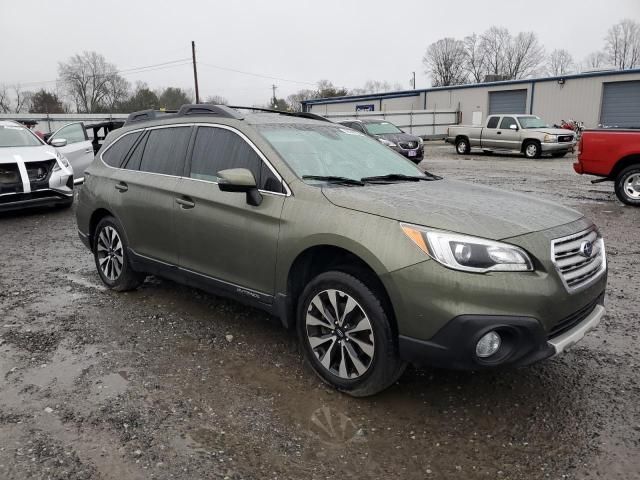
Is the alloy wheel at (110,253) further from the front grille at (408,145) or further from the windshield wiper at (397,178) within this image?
the front grille at (408,145)

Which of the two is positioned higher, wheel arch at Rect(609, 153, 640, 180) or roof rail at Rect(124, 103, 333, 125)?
roof rail at Rect(124, 103, 333, 125)

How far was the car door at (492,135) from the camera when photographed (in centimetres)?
2236

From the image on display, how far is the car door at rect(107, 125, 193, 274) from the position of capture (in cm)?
436

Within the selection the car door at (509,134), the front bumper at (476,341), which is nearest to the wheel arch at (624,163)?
the front bumper at (476,341)

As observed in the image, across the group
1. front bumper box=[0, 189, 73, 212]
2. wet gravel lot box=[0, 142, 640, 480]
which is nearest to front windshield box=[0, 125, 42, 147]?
front bumper box=[0, 189, 73, 212]

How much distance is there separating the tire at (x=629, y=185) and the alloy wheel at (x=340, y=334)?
8.63 meters

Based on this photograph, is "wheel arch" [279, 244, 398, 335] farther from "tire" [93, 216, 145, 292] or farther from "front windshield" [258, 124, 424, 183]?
"tire" [93, 216, 145, 292]

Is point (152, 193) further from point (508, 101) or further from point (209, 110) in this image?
point (508, 101)

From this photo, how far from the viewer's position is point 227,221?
3.80 metres

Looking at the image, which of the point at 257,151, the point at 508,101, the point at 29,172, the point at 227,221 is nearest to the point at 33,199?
the point at 29,172

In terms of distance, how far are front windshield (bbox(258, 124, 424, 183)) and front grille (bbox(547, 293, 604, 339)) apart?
64.9 inches

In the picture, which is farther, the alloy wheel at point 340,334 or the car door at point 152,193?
the car door at point 152,193

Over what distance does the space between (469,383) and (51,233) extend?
713 centimetres

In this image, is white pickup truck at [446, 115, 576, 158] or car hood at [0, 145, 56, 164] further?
white pickup truck at [446, 115, 576, 158]
